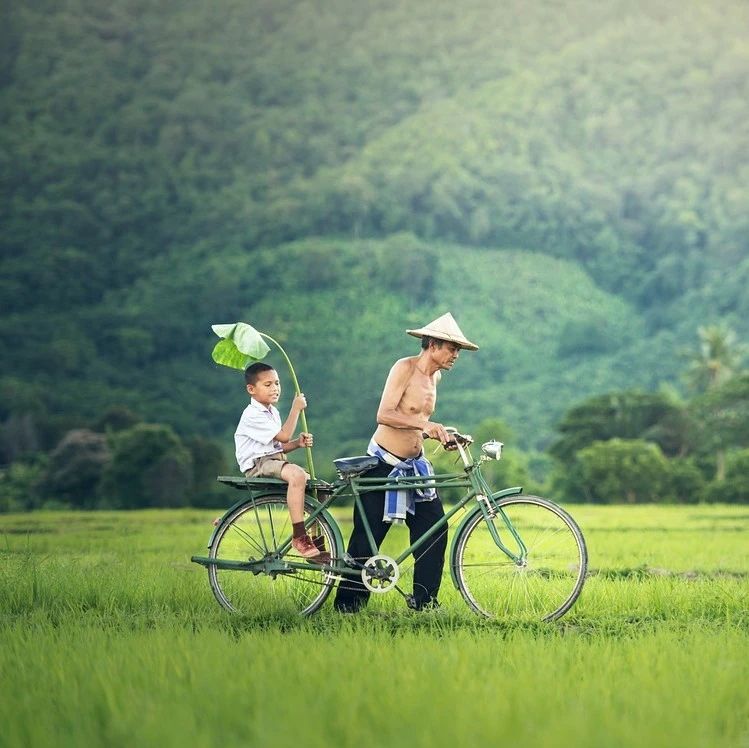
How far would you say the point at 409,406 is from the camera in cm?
830

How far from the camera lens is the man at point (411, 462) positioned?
8180 mm

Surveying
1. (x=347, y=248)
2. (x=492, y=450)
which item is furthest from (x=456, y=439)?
(x=347, y=248)

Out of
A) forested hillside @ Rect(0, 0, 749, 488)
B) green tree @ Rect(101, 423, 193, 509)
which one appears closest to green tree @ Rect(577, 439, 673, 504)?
green tree @ Rect(101, 423, 193, 509)

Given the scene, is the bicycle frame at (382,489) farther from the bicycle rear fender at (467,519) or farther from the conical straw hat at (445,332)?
the conical straw hat at (445,332)

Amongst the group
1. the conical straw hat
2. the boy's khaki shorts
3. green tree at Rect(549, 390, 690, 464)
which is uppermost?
the conical straw hat

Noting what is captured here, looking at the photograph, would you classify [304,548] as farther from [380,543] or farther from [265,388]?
[265,388]

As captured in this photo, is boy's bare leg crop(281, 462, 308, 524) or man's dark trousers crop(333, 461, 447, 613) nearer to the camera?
boy's bare leg crop(281, 462, 308, 524)

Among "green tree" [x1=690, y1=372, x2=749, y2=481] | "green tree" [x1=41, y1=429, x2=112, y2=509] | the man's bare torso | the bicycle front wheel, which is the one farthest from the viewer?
"green tree" [x1=690, y1=372, x2=749, y2=481]

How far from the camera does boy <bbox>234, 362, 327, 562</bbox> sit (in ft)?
26.5

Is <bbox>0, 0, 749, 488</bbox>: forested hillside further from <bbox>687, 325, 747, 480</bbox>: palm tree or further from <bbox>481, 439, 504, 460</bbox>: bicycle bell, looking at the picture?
<bbox>481, 439, 504, 460</bbox>: bicycle bell

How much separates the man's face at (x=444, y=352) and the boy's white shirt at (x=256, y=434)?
1.05 meters

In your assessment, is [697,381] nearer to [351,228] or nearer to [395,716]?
[351,228]

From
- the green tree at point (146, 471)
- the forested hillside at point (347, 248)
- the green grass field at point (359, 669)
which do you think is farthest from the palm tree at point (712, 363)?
the green grass field at point (359, 669)

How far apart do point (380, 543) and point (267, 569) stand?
73 cm
